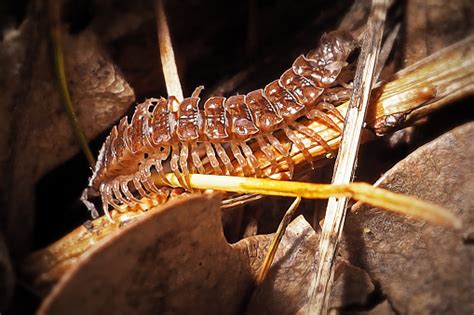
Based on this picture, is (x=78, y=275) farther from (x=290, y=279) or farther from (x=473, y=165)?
(x=473, y=165)

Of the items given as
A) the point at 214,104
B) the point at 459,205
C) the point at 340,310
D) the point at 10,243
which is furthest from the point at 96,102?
the point at 459,205

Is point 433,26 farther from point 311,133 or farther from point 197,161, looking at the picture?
point 197,161

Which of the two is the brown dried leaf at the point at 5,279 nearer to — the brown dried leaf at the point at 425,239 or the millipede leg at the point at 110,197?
the millipede leg at the point at 110,197

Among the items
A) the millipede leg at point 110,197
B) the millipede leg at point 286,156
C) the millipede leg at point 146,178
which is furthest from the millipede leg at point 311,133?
the millipede leg at point 110,197

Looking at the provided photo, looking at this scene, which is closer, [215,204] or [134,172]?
[215,204]

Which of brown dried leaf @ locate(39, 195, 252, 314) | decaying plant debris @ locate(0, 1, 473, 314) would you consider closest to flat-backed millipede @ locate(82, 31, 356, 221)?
decaying plant debris @ locate(0, 1, 473, 314)
